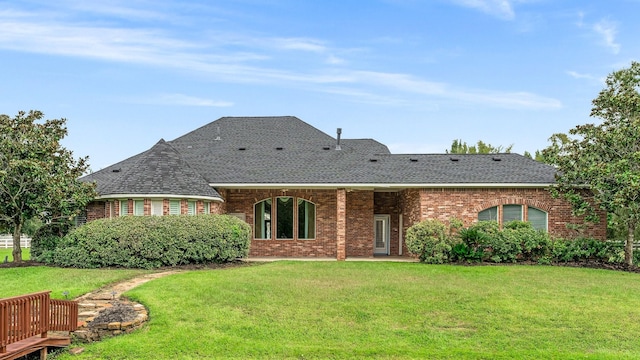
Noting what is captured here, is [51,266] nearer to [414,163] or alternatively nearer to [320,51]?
[320,51]

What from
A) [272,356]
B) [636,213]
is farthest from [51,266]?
[636,213]

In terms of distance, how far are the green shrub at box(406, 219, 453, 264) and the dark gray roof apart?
1830 millimetres

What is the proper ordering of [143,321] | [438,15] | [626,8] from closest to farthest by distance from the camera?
1. [143,321]
2. [626,8]
3. [438,15]

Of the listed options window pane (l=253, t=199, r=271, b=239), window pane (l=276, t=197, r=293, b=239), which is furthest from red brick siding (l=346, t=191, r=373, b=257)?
window pane (l=253, t=199, r=271, b=239)

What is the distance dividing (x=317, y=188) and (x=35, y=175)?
401 inches

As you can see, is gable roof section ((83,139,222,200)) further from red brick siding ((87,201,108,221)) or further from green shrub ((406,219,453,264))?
green shrub ((406,219,453,264))

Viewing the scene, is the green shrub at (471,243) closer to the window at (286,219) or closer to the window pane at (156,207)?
the window at (286,219)

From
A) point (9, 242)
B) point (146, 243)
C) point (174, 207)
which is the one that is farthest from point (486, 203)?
point (9, 242)

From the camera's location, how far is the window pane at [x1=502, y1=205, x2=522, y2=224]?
20.1m

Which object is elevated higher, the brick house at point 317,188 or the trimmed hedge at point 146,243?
the brick house at point 317,188

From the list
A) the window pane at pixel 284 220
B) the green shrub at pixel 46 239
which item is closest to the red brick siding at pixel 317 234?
the window pane at pixel 284 220

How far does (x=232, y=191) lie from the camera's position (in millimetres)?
22266

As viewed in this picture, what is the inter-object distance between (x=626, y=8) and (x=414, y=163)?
951cm

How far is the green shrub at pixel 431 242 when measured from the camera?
728 inches
